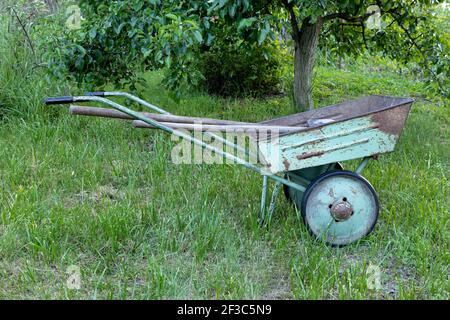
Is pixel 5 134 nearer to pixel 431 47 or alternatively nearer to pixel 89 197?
pixel 89 197

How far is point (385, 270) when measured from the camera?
3070 mm

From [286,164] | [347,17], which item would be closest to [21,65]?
[347,17]

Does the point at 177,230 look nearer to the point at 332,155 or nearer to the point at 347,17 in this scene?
the point at 332,155

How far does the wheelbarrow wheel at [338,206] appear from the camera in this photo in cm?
320

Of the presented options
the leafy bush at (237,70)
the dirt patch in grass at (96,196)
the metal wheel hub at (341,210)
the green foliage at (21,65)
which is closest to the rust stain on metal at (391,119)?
the metal wheel hub at (341,210)

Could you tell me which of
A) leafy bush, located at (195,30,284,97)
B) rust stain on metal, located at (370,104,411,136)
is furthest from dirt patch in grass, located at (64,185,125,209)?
leafy bush, located at (195,30,284,97)

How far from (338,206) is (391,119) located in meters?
0.61

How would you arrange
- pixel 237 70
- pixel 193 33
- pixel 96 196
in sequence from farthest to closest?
pixel 237 70
pixel 96 196
pixel 193 33

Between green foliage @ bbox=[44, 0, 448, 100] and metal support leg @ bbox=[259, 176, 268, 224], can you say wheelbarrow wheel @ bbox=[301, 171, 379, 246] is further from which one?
green foliage @ bbox=[44, 0, 448, 100]

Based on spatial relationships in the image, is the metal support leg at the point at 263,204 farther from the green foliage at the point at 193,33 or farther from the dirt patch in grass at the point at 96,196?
the dirt patch in grass at the point at 96,196

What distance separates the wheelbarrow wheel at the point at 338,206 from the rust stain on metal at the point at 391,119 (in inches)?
13.4

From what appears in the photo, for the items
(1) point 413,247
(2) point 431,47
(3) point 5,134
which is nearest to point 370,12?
(2) point 431,47

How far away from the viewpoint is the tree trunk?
5645mm

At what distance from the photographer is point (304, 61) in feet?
19.0
